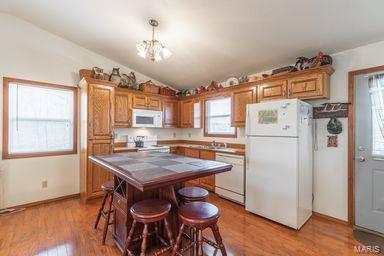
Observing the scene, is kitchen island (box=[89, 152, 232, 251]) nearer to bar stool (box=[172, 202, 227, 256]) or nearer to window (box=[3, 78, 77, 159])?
bar stool (box=[172, 202, 227, 256])

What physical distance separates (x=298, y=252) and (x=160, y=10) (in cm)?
325

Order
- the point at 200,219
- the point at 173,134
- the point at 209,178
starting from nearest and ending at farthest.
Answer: the point at 200,219, the point at 209,178, the point at 173,134

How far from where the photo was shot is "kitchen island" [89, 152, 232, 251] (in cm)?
137

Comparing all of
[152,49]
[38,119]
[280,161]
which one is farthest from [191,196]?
[38,119]

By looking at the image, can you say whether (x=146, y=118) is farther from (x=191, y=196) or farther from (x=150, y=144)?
(x=191, y=196)

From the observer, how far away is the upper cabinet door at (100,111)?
3.19m

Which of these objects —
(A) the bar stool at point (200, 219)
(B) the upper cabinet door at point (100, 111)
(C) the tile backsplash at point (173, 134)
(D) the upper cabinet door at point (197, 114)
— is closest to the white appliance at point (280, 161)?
(C) the tile backsplash at point (173, 134)

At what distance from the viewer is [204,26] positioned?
2.51 m

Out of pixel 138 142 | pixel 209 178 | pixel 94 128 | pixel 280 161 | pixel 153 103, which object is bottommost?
pixel 209 178

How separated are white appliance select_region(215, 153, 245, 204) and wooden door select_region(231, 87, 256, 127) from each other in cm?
69

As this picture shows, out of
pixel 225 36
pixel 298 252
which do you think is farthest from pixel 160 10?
pixel 298 252

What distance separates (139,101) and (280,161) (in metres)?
3.05

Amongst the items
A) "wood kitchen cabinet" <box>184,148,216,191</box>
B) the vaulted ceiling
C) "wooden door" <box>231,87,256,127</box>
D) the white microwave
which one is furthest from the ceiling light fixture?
"wood kitchen cabinet" <box>184,148,216,191</box>

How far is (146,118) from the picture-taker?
4172 mm
